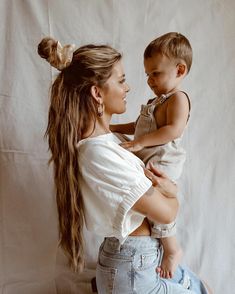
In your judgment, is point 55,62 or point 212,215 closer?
point 55,62

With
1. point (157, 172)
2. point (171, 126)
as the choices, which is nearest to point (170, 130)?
point (171, 126)

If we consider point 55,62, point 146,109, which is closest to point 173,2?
point 146,109

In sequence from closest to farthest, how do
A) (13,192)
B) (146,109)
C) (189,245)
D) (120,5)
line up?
(146,109) → (13,192) → (120,5) → (189,245)

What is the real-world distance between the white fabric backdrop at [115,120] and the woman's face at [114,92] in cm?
39

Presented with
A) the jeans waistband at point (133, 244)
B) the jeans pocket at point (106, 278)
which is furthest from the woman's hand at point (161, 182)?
the jeans pocket at point (106, 278)

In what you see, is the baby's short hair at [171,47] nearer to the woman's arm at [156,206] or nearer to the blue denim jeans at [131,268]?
the woman's arm at [156,206]

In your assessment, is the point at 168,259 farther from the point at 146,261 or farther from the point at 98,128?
the point at 98,128

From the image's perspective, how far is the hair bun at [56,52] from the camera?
105 centimetres

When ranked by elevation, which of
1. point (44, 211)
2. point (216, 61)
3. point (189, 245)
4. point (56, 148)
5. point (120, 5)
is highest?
point (120, 5)

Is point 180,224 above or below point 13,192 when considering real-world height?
below

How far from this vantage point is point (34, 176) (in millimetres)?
1440

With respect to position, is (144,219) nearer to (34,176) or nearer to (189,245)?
(34,176)

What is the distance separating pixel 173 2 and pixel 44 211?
0.89 metres

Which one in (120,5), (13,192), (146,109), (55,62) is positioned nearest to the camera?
(55,62)
